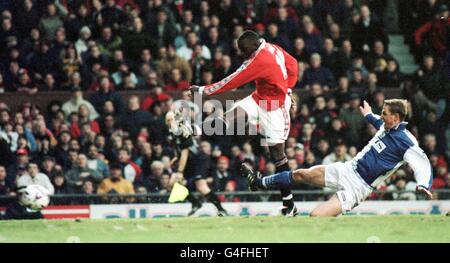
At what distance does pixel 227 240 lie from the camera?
1172 cm

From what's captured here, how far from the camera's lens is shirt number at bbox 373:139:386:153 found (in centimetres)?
1306

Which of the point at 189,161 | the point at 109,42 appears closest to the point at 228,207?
the point at 189,161

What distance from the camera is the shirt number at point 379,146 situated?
13.1 meters

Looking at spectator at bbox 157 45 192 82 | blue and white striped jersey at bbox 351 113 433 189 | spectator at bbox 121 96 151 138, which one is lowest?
blue and white striped jersey at bbox 351 113 433 189

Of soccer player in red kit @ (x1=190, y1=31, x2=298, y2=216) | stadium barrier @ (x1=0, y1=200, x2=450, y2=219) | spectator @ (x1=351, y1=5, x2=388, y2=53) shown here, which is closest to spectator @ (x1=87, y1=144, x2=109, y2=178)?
stadium barrier @ (x1=0, y1=200, x2=450, y2=219)

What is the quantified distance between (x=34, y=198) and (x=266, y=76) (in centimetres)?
386

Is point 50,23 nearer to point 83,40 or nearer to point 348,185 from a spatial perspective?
point 83,40

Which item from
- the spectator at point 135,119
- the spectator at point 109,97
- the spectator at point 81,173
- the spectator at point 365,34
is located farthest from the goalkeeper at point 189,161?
the spectator at point 365,34

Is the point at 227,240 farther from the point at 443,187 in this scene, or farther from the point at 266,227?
the point at 443,187

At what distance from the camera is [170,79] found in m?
20.0

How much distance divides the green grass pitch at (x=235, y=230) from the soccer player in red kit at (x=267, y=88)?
1155mm

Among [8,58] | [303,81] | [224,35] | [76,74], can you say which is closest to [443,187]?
[303,81]

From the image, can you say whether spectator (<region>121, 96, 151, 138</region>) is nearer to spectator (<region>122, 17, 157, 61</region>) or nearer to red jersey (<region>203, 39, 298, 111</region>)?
spectator (<region>122, 17, 157, 61</region>)

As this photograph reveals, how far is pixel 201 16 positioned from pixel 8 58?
3.85 meters
